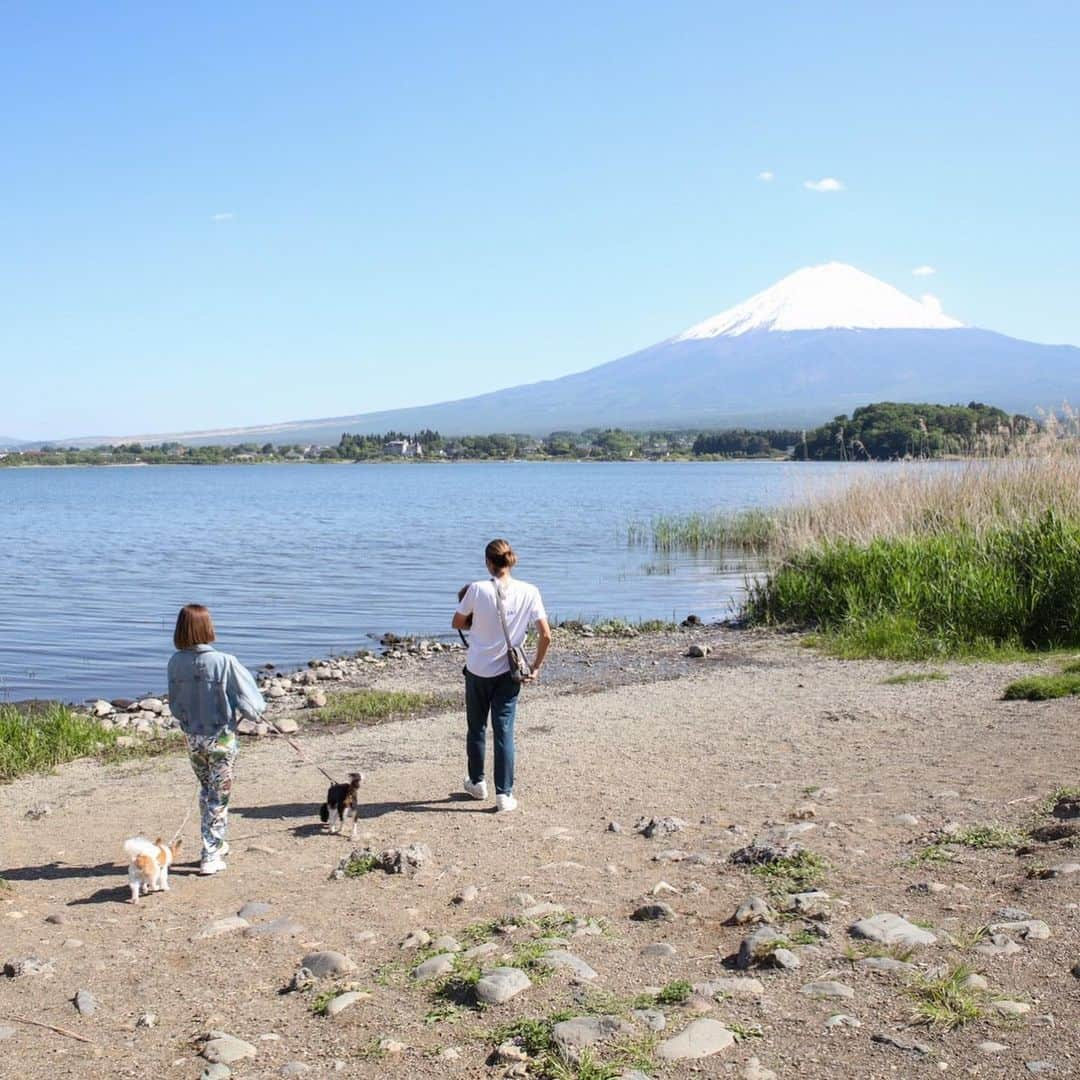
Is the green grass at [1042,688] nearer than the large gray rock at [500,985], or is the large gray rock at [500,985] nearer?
the large gray rock at [500,985]

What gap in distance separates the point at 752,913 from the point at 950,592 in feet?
34.8

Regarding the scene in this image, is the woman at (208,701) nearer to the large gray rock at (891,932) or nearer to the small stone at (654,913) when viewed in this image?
the small stone at (654,913)

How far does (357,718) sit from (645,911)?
6856 mm

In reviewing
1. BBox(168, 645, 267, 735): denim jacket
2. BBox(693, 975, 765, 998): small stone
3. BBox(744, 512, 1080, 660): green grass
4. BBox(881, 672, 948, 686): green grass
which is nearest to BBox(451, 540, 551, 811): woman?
BBox(168, 645, 267, 735): denim jacket

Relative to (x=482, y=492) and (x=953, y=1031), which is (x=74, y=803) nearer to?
(x=953, y=1031)

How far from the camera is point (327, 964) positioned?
522cm

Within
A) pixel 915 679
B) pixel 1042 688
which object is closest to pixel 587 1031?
pixel 1042 688

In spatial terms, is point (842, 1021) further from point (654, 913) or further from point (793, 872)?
point (793, 872)

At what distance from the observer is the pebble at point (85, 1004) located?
16.1 feet

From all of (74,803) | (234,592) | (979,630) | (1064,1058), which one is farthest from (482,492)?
(1064,1058)

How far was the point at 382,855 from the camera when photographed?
22.1ft

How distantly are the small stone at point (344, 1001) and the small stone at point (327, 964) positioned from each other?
0.24 metres

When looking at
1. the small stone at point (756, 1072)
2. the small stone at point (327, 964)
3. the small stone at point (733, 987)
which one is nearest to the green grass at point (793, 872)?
the small stone at point (733, 987)

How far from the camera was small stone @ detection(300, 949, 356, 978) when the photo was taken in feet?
17.0
